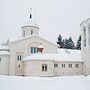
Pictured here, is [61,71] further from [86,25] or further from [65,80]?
[65,80]

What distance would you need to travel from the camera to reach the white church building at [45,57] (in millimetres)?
39844

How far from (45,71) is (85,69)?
7696mm

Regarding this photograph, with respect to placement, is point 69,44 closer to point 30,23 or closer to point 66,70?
point 30,23

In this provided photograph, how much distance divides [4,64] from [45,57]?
7987 millimetres

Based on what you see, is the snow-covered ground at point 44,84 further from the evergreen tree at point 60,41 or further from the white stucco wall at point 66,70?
the evergreen tree at point 60,41

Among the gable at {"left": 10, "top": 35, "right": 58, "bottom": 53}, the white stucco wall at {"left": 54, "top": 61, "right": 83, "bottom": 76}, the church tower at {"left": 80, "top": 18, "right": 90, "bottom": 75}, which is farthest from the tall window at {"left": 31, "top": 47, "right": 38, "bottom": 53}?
the church tower at {"left": 80, "top": 18, "right": 90, "bottom": 75}

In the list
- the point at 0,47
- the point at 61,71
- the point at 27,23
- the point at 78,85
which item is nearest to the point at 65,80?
the point at 78,85

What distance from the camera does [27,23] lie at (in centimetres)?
4844

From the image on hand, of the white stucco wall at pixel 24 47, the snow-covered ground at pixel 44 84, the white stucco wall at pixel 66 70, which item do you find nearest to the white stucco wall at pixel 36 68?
the white stucco wall at pixel 66 70

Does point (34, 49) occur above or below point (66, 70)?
above

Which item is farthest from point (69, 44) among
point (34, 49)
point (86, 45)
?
point (86, 45)

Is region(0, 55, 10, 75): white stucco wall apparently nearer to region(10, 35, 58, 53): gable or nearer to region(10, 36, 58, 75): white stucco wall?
region(10, 36, 58, 75): white stucco wall

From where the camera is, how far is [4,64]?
4197 cm

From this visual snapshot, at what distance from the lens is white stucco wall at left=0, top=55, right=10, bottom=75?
41.8 m
